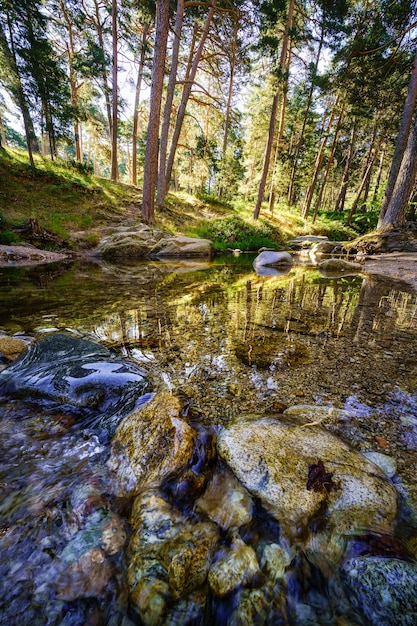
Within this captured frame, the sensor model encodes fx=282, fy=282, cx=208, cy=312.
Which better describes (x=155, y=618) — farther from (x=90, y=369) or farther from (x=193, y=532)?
(x=90, y=369)

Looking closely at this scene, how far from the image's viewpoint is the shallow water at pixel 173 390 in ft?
3.71

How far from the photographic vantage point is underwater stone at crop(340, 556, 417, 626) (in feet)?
3.23

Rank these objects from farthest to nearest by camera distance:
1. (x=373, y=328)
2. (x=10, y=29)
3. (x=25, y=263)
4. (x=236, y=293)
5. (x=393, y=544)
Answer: (x=10, y=29) → (x=25, y=263) → (x=236, y=293) → (x=373, y=328) → (x=393, y=544)

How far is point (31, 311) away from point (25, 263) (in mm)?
6101

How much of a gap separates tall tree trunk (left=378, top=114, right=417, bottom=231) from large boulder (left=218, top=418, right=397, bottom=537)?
13.3m

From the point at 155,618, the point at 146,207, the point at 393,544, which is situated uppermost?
the point at 146,207

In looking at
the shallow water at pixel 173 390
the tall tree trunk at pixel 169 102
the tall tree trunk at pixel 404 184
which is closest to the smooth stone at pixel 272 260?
the tall tree trunk at pixel 404 184

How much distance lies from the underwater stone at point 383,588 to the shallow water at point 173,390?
2.6 inches

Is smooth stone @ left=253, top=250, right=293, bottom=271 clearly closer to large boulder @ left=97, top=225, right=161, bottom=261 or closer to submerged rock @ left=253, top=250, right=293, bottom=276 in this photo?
submerged rock @ left=253, top=250, right=293, bottom=276

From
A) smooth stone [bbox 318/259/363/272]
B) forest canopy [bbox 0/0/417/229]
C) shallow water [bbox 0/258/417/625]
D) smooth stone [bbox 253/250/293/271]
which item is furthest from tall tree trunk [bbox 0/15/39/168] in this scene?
smooth stone [bbox 318/259/363/272]

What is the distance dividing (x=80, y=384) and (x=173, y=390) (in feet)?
2.44

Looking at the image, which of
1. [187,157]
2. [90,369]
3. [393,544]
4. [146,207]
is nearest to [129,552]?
[393,544]

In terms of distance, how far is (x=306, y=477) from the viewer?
1488 millimetres

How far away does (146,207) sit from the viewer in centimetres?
1372
